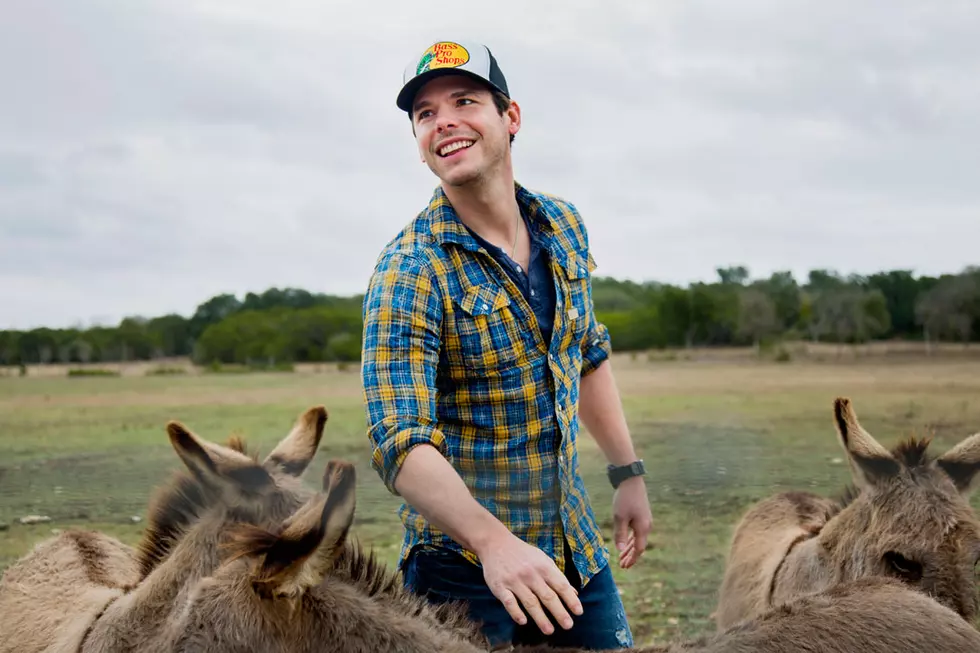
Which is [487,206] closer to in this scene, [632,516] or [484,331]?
[484,331]

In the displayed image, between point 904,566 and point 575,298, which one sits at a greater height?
point 575,298

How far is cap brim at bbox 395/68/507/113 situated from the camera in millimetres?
2527

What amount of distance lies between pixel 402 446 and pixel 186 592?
2.27 feet

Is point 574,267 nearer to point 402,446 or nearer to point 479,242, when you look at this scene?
point 479,242

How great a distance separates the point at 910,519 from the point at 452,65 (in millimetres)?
2472

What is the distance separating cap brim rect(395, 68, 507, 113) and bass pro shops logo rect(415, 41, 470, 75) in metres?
0.01

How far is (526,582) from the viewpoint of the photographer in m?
1.96

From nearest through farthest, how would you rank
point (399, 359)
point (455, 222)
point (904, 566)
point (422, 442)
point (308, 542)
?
1. point (308, 542)
2. point (422, 442)
3. point (399, 359)
4. point (455, 222)
5. point (904, 566)

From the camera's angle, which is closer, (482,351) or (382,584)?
(382,584)

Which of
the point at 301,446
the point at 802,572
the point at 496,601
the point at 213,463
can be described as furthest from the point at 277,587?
the point at 802,572

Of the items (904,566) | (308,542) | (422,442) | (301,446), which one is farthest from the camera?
(904,566)

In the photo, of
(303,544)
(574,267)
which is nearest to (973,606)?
(574,267)

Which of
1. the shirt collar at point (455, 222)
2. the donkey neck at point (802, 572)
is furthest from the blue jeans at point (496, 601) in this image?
the donkey neck at point (802, 572)

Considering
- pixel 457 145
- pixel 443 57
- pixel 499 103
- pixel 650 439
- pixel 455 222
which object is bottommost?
pixel 650 439
